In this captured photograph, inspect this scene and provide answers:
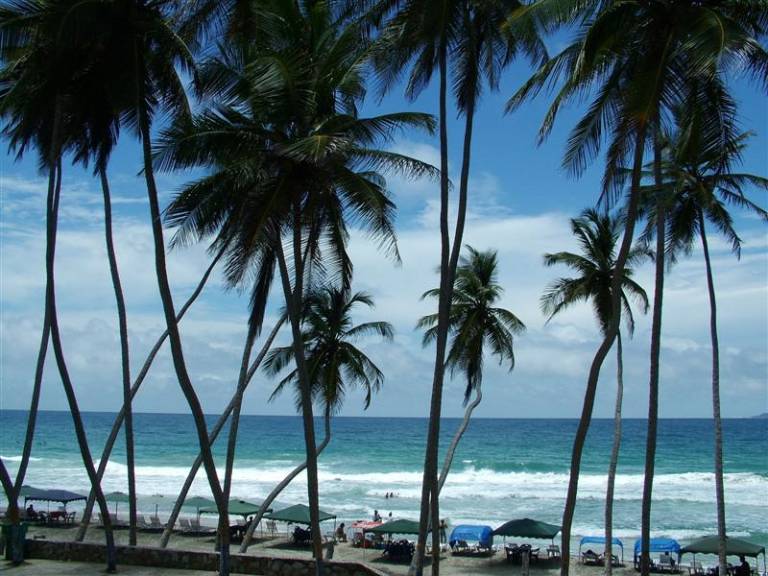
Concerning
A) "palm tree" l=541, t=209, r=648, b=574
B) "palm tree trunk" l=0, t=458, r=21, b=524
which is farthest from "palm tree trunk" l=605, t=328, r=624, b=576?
"palm tree trunk" l=0, t=458, r=21, b=524

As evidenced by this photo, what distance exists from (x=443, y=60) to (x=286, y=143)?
3.01 metres

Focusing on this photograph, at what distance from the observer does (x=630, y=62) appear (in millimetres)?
13109

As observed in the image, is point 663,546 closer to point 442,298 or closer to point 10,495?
point 442,298

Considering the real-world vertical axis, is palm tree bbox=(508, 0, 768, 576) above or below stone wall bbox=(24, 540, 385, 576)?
above

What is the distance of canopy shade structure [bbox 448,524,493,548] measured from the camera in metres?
27.1

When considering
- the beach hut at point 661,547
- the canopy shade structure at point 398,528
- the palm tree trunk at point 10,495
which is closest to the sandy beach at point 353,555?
the beach hut at point 661,547

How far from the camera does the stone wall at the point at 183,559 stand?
14.5m

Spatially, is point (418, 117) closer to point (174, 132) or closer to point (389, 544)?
point (174, 132)

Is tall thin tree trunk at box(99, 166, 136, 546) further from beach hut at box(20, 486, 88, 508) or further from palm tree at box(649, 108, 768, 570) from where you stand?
beach hut at box(20, 486, 88, 508)

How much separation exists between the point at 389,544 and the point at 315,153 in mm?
17473

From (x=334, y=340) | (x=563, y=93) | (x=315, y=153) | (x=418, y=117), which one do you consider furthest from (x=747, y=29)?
(x=334, y=340)

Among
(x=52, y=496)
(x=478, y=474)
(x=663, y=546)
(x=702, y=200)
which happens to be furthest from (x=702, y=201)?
(x=478, y=474)

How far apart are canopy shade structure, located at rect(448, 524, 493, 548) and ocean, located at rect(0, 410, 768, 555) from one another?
7.39 metres

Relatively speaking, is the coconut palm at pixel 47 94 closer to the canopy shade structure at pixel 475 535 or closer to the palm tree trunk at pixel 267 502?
the palm tree trunk at pixel 267 502
